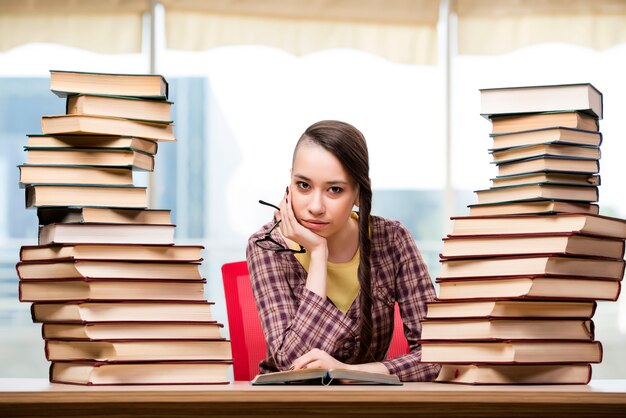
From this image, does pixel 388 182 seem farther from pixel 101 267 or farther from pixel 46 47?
pixel 101 267

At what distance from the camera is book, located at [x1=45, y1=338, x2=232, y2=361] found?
4.90 ft

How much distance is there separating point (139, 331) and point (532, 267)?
2.31ft

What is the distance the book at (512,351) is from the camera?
1.46m

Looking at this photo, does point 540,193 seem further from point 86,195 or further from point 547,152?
point 86,195

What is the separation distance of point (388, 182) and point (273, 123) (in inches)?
30.5

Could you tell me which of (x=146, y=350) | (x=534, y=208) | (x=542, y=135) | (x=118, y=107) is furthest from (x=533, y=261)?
A: (x=118, y=107)

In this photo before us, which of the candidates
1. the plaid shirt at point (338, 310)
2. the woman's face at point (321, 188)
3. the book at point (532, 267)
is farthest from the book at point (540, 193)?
the plaid shirt at point (338, 310)

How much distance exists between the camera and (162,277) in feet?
5.14

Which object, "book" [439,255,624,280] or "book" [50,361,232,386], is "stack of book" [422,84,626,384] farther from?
"book" [50,361,232,386]

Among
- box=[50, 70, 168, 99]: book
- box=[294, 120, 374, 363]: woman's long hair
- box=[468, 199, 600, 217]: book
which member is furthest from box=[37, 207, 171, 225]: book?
box=[468, 199, 600, 217]: book

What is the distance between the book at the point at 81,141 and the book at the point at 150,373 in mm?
412

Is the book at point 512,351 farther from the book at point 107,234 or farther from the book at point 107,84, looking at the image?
the book at point 107,84

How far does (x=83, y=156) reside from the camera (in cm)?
162

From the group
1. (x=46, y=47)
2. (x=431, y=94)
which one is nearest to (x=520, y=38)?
(x=431, y=94)
